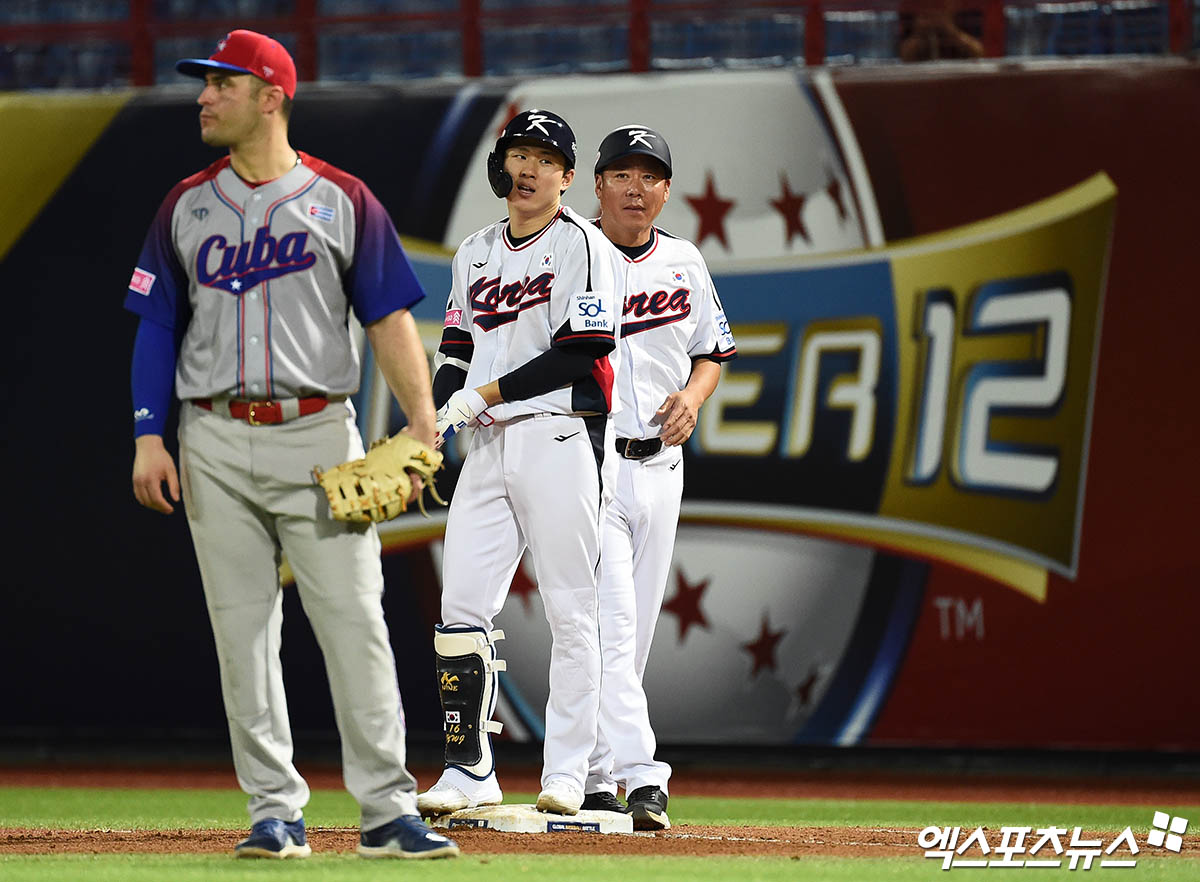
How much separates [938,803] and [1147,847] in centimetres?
230

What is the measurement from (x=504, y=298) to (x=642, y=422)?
0.61m

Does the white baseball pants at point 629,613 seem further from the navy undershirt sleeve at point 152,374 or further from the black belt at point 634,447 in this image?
the navy undershirt sleeve at point 152,374

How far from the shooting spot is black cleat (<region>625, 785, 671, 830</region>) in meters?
4.47

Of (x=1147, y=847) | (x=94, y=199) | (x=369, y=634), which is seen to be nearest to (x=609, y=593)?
(x=369, y=634)

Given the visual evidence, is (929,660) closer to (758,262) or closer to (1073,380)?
(1073,380)

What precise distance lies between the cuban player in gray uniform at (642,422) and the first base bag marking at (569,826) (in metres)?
0.24

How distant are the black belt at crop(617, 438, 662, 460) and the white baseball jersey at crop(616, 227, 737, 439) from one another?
0.07 ft

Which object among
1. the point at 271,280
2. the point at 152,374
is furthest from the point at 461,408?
the point at 152,374

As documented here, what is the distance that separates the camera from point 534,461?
4301mm

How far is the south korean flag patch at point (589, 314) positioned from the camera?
14.0ft

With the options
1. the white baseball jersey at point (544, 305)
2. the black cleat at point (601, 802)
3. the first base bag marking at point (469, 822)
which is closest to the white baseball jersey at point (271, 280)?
the white baseball jersey at point (544, 305)

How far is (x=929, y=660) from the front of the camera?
745cm

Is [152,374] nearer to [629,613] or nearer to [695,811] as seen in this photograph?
[629,613]

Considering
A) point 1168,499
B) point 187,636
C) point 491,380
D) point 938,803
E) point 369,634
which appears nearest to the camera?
point 369,634
